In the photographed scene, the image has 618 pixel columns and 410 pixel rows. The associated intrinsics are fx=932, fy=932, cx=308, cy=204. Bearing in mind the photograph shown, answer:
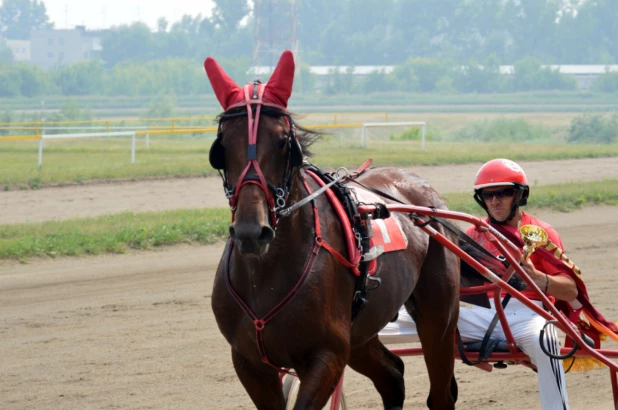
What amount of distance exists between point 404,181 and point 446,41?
88786 mm

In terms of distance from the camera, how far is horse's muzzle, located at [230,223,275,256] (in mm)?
2803

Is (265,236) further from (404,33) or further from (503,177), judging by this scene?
(404,33)

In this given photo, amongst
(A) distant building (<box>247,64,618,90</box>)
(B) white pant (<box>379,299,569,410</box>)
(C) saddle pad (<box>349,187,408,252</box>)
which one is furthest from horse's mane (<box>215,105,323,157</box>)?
(A) distant building (<box>247,64,618,90</box>)

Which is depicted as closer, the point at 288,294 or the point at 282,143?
the point at 282,143

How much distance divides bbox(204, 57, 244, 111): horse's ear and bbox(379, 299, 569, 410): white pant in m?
1.79

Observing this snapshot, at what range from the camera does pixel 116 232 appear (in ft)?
33.6

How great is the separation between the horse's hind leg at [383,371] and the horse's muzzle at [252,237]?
1.63 m

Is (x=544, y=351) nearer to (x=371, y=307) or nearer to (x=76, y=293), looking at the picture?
(x=371, y=307)

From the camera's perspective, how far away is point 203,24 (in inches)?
3474

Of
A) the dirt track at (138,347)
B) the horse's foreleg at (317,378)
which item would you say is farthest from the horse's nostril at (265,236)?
the dirt track at (138,347)

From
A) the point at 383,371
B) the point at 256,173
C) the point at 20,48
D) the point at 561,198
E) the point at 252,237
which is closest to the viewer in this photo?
the point at 252,237

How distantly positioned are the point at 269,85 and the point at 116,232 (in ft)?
24.2

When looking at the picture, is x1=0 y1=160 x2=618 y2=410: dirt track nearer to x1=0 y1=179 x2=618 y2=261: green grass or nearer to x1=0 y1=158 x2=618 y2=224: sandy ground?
x1=0 y1=179 x2=618 y2=261: green grass

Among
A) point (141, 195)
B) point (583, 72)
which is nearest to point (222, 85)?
point (141, 195)
